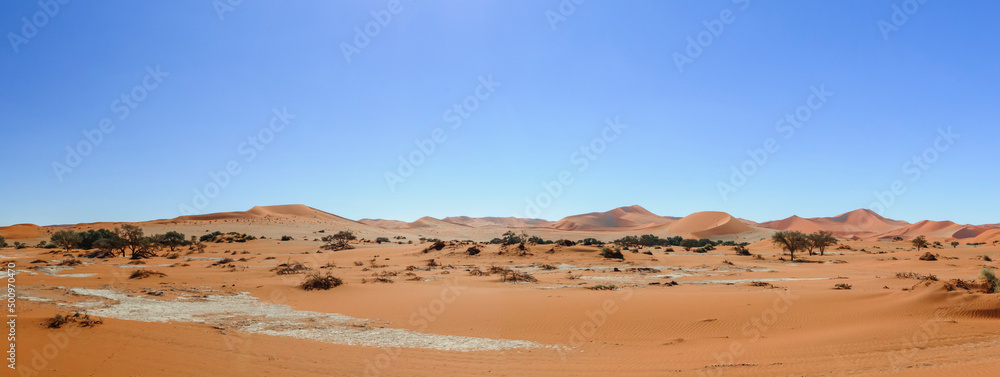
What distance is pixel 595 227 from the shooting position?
389 feet

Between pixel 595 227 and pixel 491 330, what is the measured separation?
10997cm

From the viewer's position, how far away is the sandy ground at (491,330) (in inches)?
294

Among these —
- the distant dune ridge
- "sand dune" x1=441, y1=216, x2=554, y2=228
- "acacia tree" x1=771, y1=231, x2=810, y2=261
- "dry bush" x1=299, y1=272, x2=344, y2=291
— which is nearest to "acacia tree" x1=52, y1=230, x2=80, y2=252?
the distant dune ridge

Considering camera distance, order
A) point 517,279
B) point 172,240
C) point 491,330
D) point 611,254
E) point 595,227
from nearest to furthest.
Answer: point 491,330 < point 517,279 < point 611,254 < point 172,240 < point 595,227

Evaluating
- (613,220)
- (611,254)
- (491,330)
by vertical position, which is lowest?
(491,330)

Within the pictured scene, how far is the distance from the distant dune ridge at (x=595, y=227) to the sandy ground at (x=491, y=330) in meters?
42.9

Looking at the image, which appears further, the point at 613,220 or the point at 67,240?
the point at 613,220

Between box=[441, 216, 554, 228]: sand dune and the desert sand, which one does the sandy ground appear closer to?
the desert sand

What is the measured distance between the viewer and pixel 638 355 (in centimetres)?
905

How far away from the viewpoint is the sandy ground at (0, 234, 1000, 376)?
7457 mm

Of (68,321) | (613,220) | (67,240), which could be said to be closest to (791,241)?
(68,321)

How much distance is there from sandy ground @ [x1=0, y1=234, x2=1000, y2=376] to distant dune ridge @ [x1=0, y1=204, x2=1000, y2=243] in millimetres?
42894

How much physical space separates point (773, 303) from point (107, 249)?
37.6 meters

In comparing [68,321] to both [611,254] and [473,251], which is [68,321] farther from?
[611,254]
